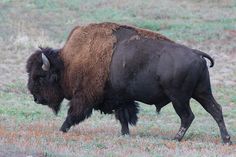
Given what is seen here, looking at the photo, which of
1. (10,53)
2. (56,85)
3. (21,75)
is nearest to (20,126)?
(56,85)

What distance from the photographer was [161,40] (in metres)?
12.5

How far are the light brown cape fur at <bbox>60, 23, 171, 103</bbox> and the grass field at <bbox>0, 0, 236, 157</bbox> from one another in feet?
2.65

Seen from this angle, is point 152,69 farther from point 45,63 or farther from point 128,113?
point 45,63

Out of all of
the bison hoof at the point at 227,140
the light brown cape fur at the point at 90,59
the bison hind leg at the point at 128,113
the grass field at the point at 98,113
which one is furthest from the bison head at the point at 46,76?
the bison hoof at the point at 227,140

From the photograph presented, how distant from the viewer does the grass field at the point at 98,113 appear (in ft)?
33.9

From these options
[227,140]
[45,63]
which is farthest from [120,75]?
[227,140]

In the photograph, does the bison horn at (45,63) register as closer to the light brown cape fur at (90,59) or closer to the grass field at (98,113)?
the light brown cape fur at (90,59)

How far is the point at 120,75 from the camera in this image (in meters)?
12.4

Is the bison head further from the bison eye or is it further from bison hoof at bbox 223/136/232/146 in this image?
bison hoof at bbox 223/136/232/146

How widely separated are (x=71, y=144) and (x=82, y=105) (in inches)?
94.9

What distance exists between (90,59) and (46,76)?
1.04 meters

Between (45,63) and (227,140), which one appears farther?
(45,63)

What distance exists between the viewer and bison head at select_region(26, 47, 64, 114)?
13.1 m

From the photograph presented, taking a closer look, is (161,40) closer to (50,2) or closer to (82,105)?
(82,105)
